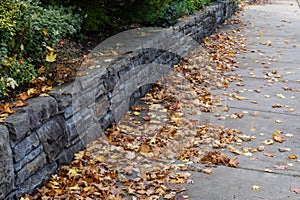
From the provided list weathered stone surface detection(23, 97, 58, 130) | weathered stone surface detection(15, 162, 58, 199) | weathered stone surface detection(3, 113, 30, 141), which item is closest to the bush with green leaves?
weathered stone surface detection(23, 97, 58, 130)

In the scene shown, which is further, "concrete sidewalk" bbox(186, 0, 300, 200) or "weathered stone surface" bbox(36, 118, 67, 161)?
"concrete sidewalk" bbox(186, 0, 300, 200)

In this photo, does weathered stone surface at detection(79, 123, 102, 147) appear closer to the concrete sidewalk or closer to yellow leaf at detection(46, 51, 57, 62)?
yellow leaf at detection(46, 51, 57, 62)

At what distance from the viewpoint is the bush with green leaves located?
11.3 feet

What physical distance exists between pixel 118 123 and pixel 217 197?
1705 mm

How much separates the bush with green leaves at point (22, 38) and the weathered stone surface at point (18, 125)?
14.3 inches

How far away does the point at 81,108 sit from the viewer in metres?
3.79

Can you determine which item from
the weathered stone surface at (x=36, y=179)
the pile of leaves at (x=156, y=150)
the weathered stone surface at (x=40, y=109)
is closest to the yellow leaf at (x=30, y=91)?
the weathered stone surface at (x=40, y=109)

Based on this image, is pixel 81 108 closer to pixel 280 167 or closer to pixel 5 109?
pixel 5 109

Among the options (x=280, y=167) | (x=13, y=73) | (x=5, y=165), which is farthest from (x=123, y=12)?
(x=5, y=165)

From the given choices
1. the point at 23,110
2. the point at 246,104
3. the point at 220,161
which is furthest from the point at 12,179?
the point at 246,104

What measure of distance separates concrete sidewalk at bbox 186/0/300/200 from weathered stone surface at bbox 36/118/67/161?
114cm

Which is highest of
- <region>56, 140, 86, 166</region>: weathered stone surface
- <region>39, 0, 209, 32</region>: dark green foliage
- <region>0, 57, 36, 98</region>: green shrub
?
<region>39, 0, 209, 32</region>: dark green foliage

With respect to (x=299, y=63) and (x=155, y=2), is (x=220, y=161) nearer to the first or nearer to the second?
(x=155, y=2)

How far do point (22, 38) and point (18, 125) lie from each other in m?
1.24
